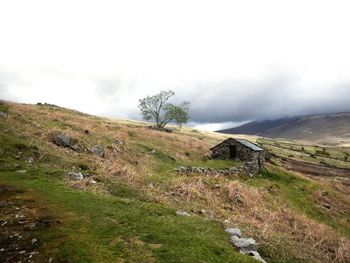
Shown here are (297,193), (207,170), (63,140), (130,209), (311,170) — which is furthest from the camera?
(311,170)

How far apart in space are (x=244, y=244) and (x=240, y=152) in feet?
120

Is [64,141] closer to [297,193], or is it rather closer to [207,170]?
[207,170]

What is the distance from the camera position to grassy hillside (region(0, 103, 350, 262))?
13.1 metres

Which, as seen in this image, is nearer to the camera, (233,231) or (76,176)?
(233,231)

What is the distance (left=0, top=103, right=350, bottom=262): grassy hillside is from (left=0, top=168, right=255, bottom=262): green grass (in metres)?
0.04

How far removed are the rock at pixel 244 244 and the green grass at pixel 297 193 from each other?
23.4m

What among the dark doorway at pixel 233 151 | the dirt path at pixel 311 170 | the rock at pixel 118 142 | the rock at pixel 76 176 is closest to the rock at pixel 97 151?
the rock at pixel 118 142

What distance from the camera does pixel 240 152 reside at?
51250 millimetres

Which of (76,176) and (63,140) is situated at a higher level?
(63,140)

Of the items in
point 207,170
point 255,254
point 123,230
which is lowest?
point 207,170

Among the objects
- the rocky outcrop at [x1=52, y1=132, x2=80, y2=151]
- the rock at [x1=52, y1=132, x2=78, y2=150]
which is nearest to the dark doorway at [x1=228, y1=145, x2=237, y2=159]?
the rocky outcrop at [x1=52, y1=132, x2=80, y2=151]

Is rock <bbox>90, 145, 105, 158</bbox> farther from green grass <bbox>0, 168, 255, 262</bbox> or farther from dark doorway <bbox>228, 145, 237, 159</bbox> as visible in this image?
dark doorway <bbox>228, 145, 237, 159</bbox>

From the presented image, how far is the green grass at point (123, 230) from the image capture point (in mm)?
12570

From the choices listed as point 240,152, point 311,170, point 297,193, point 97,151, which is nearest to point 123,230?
point 97,151
